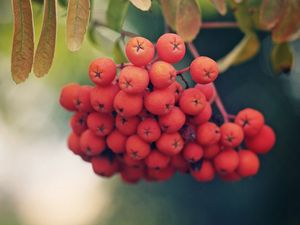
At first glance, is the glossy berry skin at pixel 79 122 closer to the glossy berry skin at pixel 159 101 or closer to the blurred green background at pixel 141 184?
the glossy berry skin at pixel 159 101

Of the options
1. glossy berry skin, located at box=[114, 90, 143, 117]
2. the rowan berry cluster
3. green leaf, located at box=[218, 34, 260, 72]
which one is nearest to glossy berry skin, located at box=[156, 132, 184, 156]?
the rowan berry cluster

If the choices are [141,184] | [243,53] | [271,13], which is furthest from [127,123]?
[141,184]

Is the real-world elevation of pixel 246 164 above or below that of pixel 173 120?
below

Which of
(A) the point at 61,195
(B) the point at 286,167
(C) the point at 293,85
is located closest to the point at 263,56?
(C) the point at 293,85

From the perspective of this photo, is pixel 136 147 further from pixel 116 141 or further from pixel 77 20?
pixel 77 20

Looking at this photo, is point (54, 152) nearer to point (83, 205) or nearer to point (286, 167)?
point (83, 205)

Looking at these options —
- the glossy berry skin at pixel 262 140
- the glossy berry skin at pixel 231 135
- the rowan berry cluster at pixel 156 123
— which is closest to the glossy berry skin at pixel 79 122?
the rowan berry cluster at pixel 156 123
